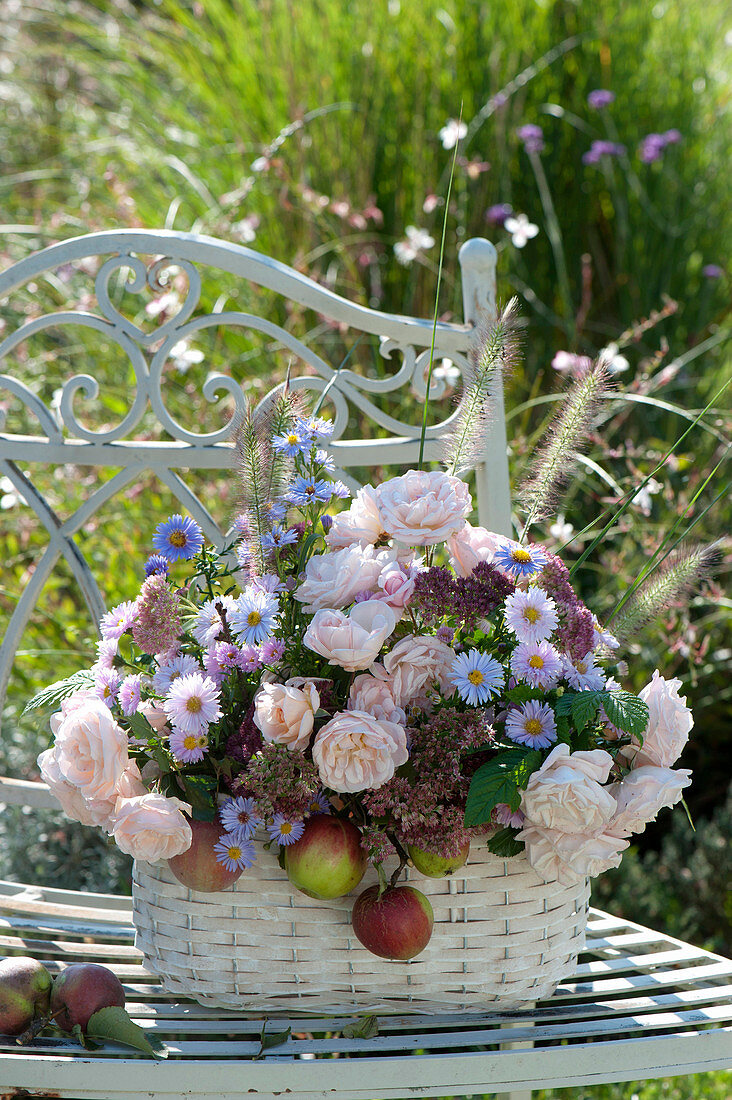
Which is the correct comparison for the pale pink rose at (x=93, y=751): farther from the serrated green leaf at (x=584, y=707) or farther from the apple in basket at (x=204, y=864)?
the serrated green leaf at (x=584, y=707)

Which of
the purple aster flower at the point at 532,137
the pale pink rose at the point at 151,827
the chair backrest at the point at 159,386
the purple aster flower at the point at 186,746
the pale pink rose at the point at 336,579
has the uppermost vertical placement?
the purple aster flower at the point at 532,137

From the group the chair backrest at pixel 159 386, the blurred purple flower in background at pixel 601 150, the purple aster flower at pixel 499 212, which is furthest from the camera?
the blurred purple flower in background at pixel 601 150

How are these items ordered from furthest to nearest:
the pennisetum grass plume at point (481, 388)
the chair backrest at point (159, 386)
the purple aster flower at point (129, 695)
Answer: the chair backrest at point (159, 386)
the pennisetum grass plume at point (481, 388)
the purple aster flower at point (129, 695)

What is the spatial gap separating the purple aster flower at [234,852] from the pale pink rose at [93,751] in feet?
0.41

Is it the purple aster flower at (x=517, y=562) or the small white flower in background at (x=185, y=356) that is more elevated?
the small white flower in background at (x=185, y=356)

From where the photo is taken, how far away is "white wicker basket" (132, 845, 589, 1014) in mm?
1100

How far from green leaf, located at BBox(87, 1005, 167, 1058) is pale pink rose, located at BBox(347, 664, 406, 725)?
41cm

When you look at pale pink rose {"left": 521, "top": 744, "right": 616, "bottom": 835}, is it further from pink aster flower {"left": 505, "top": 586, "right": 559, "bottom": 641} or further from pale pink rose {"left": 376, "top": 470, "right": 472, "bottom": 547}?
pale pink rose {"left": 376, "top": 470, "right": 472, "bottom": 547}

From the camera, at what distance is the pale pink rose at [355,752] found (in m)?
0.99

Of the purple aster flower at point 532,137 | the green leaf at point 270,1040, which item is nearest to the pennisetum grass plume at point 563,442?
the green leaf at point 270,1040

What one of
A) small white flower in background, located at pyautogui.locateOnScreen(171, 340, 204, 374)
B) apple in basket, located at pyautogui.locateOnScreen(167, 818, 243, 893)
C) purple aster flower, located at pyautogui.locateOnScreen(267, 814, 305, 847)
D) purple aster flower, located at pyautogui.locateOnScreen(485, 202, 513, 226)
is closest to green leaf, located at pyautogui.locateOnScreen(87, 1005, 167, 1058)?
apple in basket, located at pyautogui.locateOnScreen(167, 818, 243, 893)

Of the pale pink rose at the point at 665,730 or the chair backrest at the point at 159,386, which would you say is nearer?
the pale pink rose at the point at 665,730

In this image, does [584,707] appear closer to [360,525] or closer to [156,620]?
[360,525]

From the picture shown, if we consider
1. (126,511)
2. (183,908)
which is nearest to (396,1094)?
(183,908)
